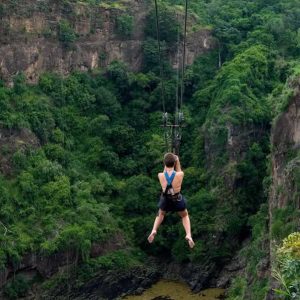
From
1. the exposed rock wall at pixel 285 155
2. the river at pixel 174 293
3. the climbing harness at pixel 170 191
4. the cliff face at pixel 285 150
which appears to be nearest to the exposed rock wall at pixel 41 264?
the river at pixel 174 293

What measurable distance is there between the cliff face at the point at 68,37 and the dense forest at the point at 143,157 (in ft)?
1.63

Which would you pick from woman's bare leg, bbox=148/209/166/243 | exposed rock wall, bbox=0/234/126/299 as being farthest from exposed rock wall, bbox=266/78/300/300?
woman's bare leg, bbox=148/209/166/243

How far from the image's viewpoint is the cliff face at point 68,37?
47.1 metres

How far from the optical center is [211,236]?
42781 millimetres

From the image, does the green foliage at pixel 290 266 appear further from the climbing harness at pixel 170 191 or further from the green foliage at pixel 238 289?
the green foliage at pixel 238 289

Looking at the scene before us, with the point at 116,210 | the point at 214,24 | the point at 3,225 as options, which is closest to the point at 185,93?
the point at 214,24

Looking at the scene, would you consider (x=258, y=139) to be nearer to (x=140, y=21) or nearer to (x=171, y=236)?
(x=171, y=236)

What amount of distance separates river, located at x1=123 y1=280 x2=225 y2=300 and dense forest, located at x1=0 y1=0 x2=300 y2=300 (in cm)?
110

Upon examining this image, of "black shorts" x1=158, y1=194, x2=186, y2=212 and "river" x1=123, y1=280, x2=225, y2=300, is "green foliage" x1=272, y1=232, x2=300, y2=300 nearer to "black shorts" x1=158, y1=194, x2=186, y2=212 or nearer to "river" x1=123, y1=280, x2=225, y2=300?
"black shorts" x1=158, y1=194, x2=186, y2=212

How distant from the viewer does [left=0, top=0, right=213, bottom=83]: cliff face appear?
4709 centimetres

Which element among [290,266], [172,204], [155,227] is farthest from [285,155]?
[155,227]

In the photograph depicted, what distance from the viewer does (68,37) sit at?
4941 cm

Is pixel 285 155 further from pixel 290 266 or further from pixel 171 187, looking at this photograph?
pixel 171 187

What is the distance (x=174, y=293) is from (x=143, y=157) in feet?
39.1
